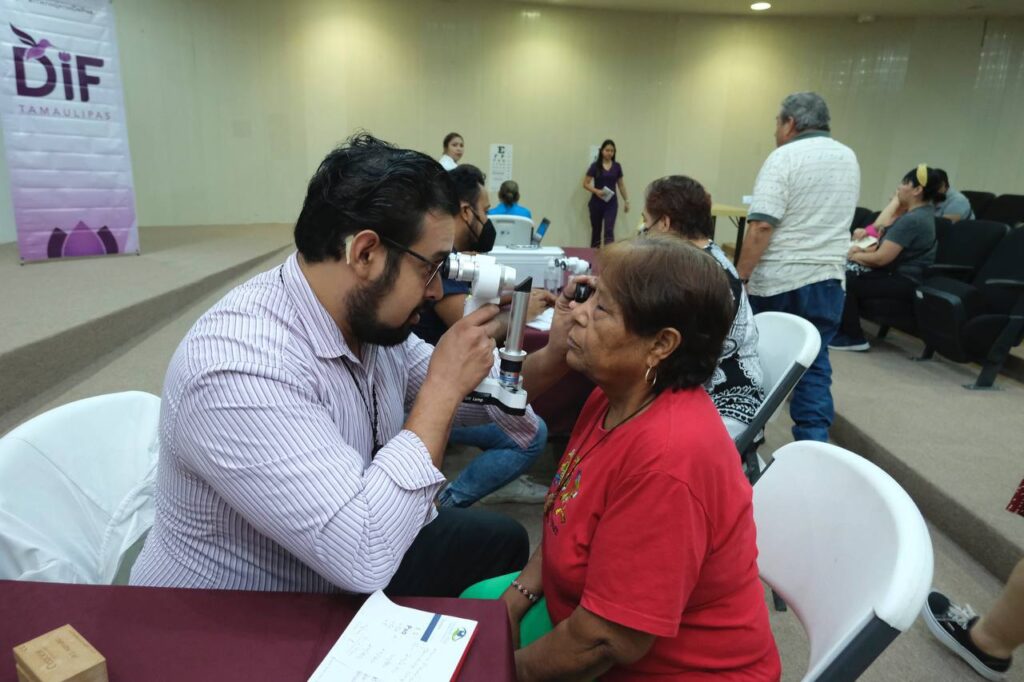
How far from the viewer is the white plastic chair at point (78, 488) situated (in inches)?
39.3

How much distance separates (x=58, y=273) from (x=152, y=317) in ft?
2.93

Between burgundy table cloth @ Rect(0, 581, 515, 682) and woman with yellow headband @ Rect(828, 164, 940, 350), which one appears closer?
burgundy table cloth @ Rect(0, 581, 515, 682)

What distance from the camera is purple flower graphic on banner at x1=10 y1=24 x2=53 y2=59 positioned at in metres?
3.77

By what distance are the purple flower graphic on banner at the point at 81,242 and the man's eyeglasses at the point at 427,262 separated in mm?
4329

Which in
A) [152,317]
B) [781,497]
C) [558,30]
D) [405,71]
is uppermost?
[558,30]

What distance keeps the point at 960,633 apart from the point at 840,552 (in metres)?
1.16

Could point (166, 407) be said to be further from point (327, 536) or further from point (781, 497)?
point (781, 497)

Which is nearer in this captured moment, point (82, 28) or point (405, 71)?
point (82, 28)

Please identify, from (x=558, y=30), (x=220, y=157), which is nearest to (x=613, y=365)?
(x=220, y=157)

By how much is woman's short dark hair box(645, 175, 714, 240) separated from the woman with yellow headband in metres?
2.56

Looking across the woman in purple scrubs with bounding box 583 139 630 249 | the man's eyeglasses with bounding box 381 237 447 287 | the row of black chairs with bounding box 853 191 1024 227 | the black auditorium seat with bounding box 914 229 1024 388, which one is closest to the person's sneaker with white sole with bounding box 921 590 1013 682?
the man's eyeglasses with bounding box 381 237 447 287

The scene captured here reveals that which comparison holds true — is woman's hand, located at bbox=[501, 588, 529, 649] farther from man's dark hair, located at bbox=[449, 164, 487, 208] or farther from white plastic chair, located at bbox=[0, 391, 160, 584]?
man's dark hair, located at bbox=[449, 164, 487, 208]

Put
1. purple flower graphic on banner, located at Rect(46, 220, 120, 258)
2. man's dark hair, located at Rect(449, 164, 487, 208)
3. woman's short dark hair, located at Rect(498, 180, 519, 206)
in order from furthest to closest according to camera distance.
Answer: woman's short dark hair, located at Rect(498, 180, 519, 206) < purple flower graphic on banner, located at Rect(46, 220, 120, 258) < man's dark hair, located at Rect(449, 164, 487, 208)

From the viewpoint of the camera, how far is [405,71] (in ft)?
25.0
